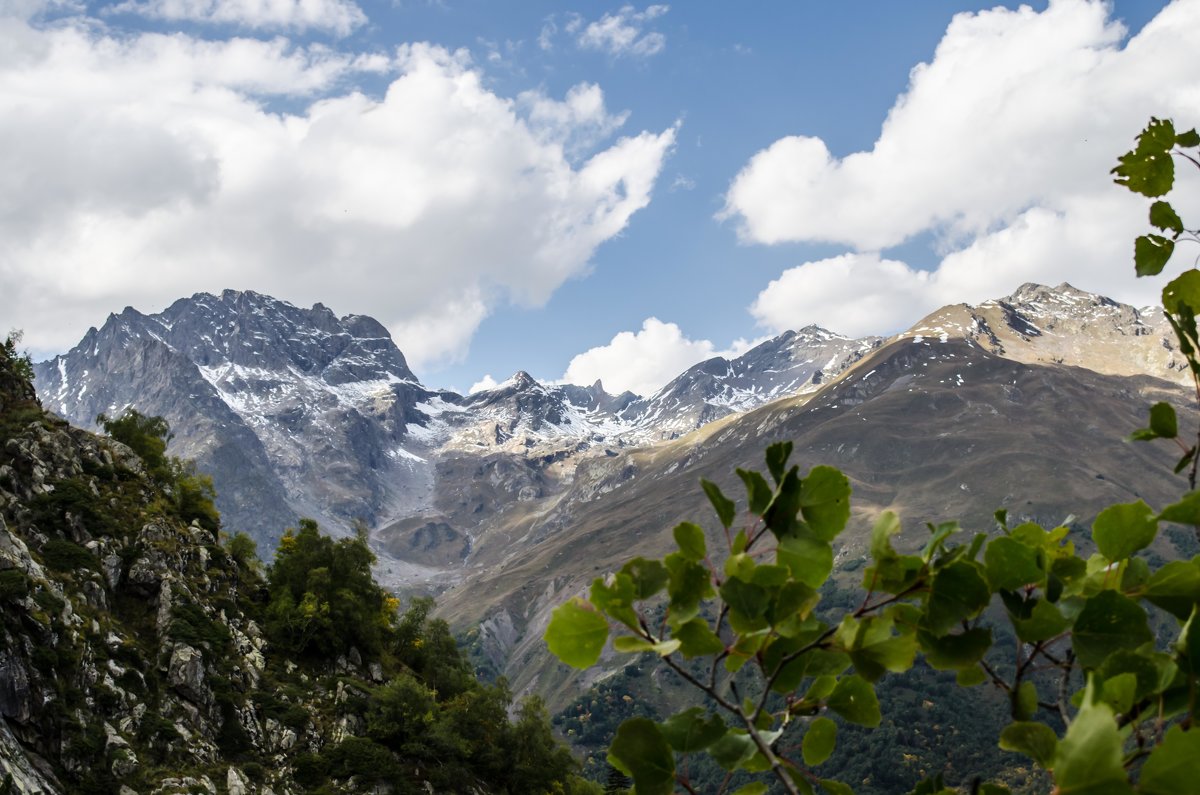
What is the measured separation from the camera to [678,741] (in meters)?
1.78

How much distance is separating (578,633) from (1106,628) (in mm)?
1193

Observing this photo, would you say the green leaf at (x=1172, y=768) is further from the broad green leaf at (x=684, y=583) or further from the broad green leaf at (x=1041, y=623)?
the broad green leaf at (x=684, y=583)

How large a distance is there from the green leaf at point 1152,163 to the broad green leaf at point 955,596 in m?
1.75

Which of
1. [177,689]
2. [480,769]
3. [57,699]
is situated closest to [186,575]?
[177,689]

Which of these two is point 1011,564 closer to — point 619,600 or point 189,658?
point 619,600

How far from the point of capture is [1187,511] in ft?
5.62

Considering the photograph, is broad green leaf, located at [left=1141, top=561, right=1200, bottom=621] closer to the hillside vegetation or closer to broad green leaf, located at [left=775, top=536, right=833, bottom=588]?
broad green leaf, located at [left=775, top=536, right=833, bottom=588]

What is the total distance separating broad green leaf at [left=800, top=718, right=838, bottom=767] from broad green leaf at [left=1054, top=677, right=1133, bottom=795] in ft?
3.68

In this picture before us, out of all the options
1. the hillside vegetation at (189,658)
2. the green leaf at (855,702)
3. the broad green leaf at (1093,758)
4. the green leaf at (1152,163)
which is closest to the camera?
the broad green leaf at (1093,758)

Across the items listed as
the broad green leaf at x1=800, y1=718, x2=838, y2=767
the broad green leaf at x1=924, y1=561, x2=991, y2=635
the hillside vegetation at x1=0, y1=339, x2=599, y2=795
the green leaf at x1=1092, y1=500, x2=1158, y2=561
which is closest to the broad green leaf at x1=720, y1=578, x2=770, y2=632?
the broad green leaf at x1=924, y1=561, x2=991, y2=635

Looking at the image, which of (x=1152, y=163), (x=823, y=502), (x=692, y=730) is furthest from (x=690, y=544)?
(x=1152, y=163)

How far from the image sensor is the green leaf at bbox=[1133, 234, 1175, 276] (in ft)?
8.10

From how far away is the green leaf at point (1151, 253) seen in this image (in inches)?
97.2

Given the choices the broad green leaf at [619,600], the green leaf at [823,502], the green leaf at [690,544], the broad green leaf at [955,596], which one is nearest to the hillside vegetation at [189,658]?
the broad green leaf at [619,600]
